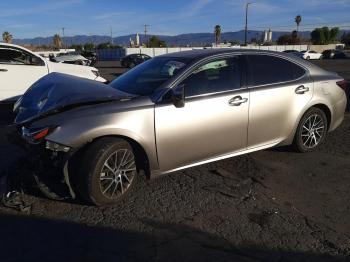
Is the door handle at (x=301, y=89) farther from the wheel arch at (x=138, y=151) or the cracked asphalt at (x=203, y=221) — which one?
the wheel arch at (x=138, y=151)

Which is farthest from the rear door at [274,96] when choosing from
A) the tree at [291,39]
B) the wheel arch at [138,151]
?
the tree at [291,39]

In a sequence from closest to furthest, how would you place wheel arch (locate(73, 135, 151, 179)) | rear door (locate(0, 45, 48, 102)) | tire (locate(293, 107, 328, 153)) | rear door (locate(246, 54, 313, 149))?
1. wheel arch (locate(73, 135, 151, 179))
2. rear door (locate(246, 54, 313, 149))
3. tire (locate(293, 107, 328, 153))
4. rear door (locate(0, 45, 48, 102))

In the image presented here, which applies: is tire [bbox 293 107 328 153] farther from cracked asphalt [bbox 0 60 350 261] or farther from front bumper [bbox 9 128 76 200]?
front bumper [bbox 9 128 76 200]

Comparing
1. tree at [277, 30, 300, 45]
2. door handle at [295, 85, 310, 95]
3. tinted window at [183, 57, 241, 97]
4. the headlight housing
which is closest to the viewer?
the headlight housing

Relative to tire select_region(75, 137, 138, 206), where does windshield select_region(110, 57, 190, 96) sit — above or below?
above

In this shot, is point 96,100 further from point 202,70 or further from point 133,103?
point 202,70

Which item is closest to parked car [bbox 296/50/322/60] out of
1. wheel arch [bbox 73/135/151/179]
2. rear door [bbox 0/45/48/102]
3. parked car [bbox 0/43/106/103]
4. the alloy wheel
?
parked car [bbox 0/43/106/103]

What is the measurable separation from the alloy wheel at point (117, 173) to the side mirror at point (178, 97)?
0.72 m

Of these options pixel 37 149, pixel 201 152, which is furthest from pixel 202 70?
pixel 37 149

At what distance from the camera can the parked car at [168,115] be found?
399 cm

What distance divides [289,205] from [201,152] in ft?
3.70

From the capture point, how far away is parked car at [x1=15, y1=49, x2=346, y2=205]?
399 cm

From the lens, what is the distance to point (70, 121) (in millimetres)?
3926

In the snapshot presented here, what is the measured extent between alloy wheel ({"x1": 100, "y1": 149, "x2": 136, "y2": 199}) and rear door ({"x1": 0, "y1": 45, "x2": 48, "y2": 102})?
5581 mm
